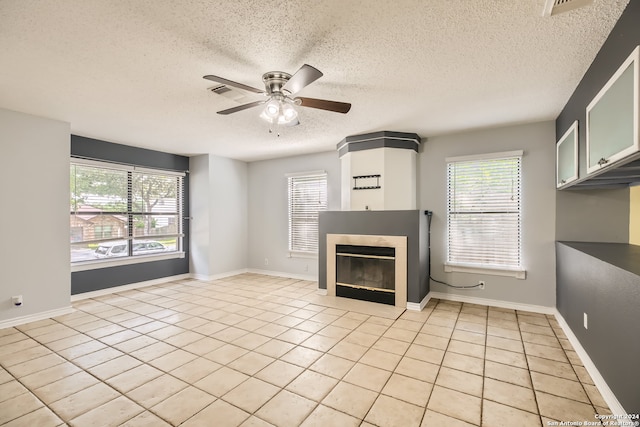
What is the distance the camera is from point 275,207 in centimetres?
647

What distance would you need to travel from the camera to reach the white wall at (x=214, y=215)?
5.99 metres

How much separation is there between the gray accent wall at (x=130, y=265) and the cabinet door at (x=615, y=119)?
559 cm

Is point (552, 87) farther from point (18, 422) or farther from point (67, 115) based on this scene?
point (67, 115)

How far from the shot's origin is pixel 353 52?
2275 mm

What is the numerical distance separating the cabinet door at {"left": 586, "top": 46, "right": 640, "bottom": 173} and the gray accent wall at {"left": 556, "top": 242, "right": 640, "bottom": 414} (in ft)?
2.43

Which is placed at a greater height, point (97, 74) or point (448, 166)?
point (97, 74)

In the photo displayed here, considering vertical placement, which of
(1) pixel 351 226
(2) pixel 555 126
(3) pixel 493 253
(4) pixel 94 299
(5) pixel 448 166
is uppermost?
(2) pixel 555 126

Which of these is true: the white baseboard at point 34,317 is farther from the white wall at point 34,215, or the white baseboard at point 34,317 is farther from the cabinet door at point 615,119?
the cabinet door at point 615,119

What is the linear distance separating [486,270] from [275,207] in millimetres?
4127

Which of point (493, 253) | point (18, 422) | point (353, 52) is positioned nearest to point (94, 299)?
point (18, 422)

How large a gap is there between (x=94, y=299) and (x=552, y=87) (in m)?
6.60

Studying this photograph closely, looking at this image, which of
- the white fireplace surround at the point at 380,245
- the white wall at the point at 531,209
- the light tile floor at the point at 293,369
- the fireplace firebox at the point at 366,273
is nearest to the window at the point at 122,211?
the light tile floor at the point at 293,369

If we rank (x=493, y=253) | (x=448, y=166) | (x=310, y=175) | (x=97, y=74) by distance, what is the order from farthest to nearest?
(x=310, y=175), (x=448, y=166), (x=493, y=253), (x=97, y=74)

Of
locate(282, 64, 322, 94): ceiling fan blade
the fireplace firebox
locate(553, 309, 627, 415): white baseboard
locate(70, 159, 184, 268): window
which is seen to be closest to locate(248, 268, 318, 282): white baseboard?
the fireplace firebox
